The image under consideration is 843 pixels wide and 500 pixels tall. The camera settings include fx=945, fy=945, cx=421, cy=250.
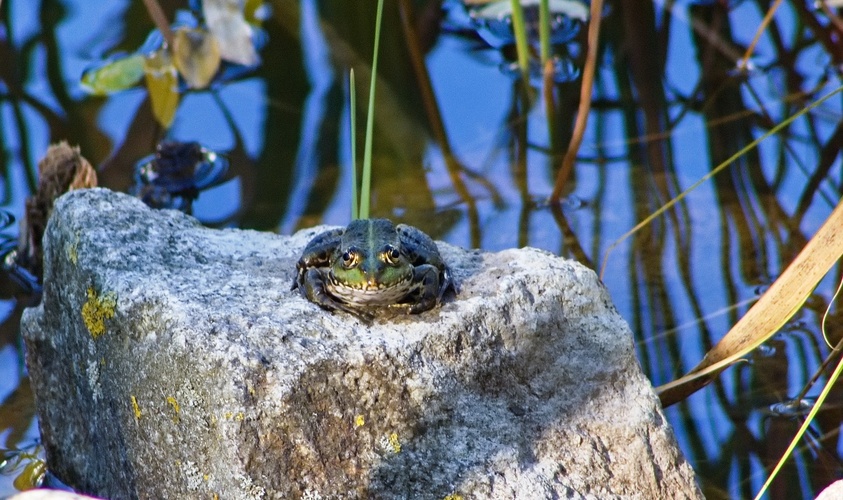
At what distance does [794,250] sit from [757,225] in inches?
14.7

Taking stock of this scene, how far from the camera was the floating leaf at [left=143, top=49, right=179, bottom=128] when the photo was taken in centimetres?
746

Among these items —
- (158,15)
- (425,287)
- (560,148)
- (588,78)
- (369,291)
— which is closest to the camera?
(369,291)

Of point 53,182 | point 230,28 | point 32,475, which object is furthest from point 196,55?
point 32,475

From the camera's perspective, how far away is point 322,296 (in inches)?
134

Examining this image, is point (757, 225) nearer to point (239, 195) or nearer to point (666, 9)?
point (666, 9)

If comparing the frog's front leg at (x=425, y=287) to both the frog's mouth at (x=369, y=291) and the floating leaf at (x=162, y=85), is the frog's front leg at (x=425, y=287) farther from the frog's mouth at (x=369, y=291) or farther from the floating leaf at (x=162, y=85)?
the floating leaf at (x=162, y=85)

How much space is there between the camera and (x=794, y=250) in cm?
595

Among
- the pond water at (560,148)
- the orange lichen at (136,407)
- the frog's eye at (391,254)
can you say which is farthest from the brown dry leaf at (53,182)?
the frog's eye at (391,254)

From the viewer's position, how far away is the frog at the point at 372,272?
334cm

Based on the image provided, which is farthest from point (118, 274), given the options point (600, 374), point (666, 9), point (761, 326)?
point (666, 9)

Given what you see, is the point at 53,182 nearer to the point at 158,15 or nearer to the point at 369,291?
the point at 158,15

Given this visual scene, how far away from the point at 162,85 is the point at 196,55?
0.50 metres

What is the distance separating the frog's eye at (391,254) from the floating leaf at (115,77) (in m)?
4.94

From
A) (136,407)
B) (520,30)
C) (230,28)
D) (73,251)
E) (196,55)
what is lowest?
(136,407)
